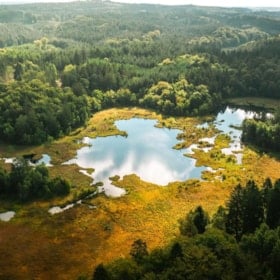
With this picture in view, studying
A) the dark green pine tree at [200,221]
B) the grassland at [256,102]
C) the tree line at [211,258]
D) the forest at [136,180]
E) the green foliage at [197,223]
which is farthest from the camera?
the grassland at [256,102]

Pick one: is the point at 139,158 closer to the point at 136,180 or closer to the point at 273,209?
the point at 136,180

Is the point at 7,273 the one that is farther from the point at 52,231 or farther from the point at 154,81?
the point at 154,81

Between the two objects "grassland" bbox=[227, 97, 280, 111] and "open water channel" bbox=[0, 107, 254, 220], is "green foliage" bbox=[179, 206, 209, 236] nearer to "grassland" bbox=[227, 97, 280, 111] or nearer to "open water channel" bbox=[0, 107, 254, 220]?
"open water channel" bbox=[0, 107, 254, 220]

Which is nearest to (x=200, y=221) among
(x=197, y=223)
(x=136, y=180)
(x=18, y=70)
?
(x=197, y=223)

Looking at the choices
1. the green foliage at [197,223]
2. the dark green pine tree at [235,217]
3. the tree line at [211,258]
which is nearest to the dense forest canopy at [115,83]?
the green foliage at [197,223]

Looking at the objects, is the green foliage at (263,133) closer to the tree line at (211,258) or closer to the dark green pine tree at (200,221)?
the tree line at (211,258)
